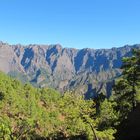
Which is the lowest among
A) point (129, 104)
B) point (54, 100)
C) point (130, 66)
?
point (54, 100)

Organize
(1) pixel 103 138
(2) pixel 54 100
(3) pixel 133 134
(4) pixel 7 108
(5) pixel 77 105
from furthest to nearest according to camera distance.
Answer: (2) pixel 54 100
(4) pixel 7 108
(3) pixel 133 134
(1) pixel 103 138
(5) pixel 77 105

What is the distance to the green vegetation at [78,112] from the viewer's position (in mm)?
46000

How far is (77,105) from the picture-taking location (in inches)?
1796

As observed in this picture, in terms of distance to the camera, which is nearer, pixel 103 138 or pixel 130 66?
pixel 103 138

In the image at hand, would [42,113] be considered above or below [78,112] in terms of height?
below

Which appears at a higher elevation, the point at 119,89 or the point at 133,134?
the point at 119,89

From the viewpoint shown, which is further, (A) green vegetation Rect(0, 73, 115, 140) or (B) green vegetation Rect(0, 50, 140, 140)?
(A) green vegetation Rect(0, 73, 115, 140)

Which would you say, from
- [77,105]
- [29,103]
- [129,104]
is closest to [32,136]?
[129,104]

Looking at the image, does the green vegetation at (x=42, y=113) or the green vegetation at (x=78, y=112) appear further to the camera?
the green vegetation at (x=42, y=113)

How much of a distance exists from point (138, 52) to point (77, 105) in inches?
1083

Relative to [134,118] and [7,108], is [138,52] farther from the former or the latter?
[7,108]

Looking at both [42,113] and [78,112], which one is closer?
[78,112]

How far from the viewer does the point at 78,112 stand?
4569 centimetres

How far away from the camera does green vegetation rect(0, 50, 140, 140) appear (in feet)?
151
